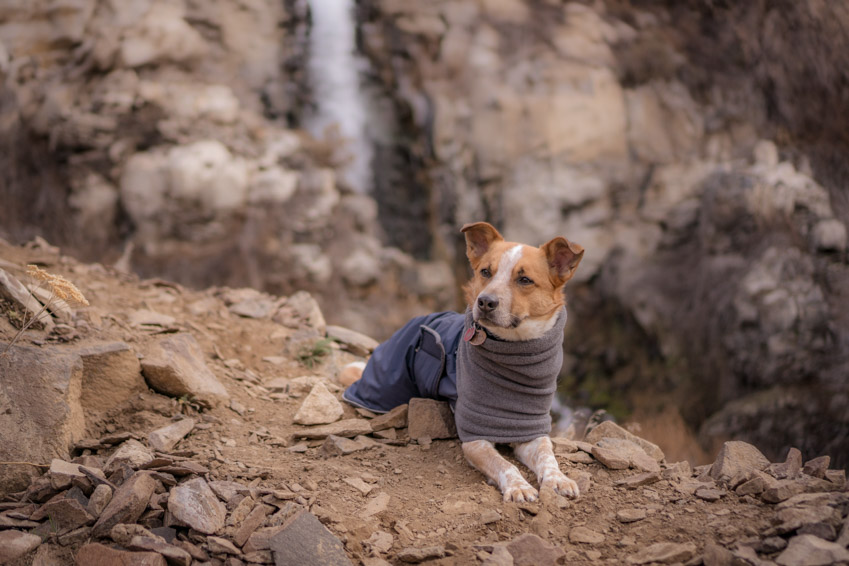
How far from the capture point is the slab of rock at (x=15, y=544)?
2.51 metres

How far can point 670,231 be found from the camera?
9.23 meters

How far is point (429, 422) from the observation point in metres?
4.04

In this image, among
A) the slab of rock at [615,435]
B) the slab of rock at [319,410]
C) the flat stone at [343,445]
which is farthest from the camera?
the slab of rock at [319,410]

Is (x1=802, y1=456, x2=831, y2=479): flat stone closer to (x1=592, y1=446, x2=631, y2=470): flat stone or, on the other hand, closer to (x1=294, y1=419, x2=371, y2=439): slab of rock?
(x1=592, y1=446, x2=631, y2=470): flat stone

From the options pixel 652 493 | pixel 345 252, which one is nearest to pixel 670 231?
pixel 345 252

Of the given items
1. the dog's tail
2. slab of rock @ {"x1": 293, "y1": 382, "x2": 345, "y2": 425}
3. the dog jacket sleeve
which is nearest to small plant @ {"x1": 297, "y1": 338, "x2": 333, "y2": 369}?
the dog's tail

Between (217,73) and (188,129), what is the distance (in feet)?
4.31

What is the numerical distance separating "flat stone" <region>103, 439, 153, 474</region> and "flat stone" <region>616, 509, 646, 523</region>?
2.31 meters

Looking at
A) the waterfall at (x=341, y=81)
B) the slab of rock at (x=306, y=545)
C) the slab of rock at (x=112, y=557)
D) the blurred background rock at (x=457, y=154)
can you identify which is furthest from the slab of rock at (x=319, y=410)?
the waterfall at (x=341, y=81)

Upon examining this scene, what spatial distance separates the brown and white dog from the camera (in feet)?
10.8

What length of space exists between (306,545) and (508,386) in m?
1.41

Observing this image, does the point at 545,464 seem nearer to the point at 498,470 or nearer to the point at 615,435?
the point at 498,470

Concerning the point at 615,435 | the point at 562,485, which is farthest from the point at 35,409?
the point at 615,435

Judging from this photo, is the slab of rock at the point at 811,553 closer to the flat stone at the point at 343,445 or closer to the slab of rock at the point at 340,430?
the flat stone at the point at 343,445
